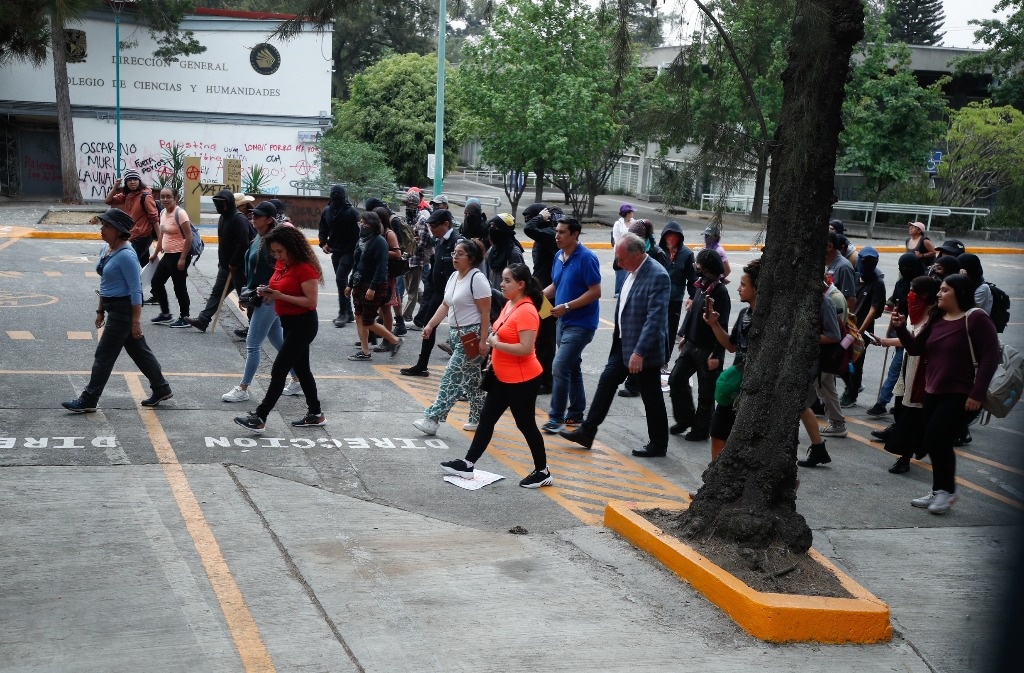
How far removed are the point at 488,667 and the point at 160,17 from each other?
29567 millimetres

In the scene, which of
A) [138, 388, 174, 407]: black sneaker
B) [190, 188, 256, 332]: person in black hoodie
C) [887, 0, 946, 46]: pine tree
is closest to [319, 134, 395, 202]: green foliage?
[190, 188, 256, 332]: person in black hoodie

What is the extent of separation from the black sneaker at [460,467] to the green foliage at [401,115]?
105ft

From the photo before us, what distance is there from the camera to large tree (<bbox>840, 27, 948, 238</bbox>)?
33.3 meters

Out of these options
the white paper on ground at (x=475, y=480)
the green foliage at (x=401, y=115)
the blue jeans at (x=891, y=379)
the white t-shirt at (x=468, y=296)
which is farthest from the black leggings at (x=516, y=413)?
the green foliage at (x=401, y=115)

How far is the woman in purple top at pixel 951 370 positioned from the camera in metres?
7.32

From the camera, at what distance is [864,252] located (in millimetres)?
10438

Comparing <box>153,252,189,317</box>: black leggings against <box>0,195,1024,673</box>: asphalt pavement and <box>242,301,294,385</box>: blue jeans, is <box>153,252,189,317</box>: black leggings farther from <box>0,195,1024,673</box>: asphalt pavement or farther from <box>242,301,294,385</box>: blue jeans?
<box>242,301,294,385</box>: blue jeans

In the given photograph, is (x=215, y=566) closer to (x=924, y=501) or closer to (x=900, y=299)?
(x=924, y=501)

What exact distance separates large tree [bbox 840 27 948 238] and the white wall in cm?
1791

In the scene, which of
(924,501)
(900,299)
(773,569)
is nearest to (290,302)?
(773,569)

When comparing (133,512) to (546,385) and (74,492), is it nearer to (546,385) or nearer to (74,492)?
(74,492)

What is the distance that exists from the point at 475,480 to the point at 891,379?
16.7 ft

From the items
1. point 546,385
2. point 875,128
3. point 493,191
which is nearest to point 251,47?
point 493,191

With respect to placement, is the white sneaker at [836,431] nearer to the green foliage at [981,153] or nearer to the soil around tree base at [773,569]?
the soil around tree base at [773,569]
